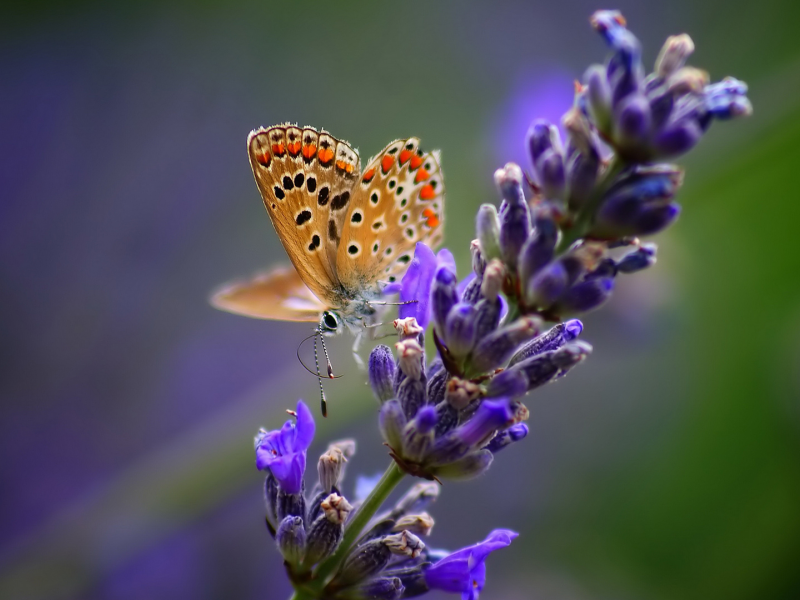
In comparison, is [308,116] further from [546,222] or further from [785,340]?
[546,222]

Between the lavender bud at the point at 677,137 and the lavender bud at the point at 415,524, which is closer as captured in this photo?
the lavender bud at the point at 677,137

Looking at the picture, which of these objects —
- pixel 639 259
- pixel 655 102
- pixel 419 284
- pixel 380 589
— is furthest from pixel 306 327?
pixel 655 102

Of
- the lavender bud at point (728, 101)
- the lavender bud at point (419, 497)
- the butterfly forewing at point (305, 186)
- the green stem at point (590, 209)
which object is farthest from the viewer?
the butterfly forewing at point (305, 186)

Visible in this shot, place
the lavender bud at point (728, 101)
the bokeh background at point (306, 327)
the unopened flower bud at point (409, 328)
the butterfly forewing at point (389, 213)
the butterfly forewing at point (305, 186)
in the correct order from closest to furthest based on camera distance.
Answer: the lavender bud at point (728, 101), the unopened flower bud at point (409, 328), the butterfly forewing at point (305, 186), the butterfly forewing at point (389, 213), the bokeh background at point (306, 327)

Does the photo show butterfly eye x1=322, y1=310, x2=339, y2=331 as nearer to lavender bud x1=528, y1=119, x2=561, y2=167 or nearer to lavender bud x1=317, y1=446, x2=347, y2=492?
Result: lavender bud x1=317, y1=446, x2=347, y2=492

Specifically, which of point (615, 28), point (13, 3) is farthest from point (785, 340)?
point (13, 3)

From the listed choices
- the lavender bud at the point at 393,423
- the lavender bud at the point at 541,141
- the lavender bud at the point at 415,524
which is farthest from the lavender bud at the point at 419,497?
the lavender bud at the point at 541,141

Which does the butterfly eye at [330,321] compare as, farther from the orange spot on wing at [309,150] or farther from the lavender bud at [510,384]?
the lavender bud at [510,384]

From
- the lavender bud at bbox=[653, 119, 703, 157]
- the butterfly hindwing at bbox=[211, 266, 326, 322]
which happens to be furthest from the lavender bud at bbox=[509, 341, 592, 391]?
the butterfly hindwing at bbox=[211, 266, 326, 322]

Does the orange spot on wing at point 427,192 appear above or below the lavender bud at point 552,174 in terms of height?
above
